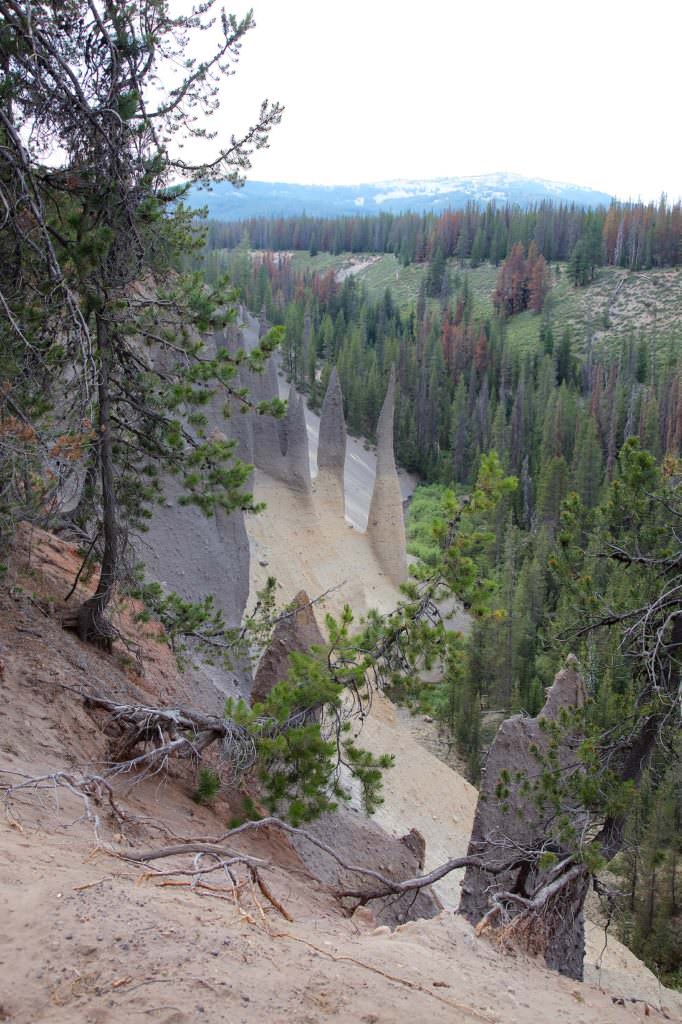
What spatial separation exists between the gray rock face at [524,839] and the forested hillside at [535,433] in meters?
0.63

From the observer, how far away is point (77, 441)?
5750 millimetres

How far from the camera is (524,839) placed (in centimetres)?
820

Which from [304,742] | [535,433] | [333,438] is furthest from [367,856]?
[535,433]

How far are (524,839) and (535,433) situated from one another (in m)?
46.3

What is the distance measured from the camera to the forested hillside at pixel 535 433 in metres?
7.66

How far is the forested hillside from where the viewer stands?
7.66 meters

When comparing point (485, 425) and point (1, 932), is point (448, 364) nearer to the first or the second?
point (485, 425)

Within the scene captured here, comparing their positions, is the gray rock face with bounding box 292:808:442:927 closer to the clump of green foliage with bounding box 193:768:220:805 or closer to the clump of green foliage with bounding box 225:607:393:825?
the clump of green foliage with bounding box 225:607:393:825

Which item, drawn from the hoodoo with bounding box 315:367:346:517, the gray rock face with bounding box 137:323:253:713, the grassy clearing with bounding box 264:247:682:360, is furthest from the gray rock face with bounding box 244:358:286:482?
the grassy clearing with bounding box 264:247:682:360

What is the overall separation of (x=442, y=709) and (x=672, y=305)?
213 feet

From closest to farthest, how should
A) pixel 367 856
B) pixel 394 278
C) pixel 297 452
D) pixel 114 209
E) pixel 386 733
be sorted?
pixel 114 209
pixel 367 856
pixel 386 733
pixel 297 452
pixel 394 278

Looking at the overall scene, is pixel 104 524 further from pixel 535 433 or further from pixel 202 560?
pixel 535 433

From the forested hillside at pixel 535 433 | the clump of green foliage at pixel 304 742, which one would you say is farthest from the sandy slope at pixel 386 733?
the clump of green foliage at pixel 304 742

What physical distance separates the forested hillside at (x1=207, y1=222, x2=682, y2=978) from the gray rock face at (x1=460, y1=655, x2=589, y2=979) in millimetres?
632
